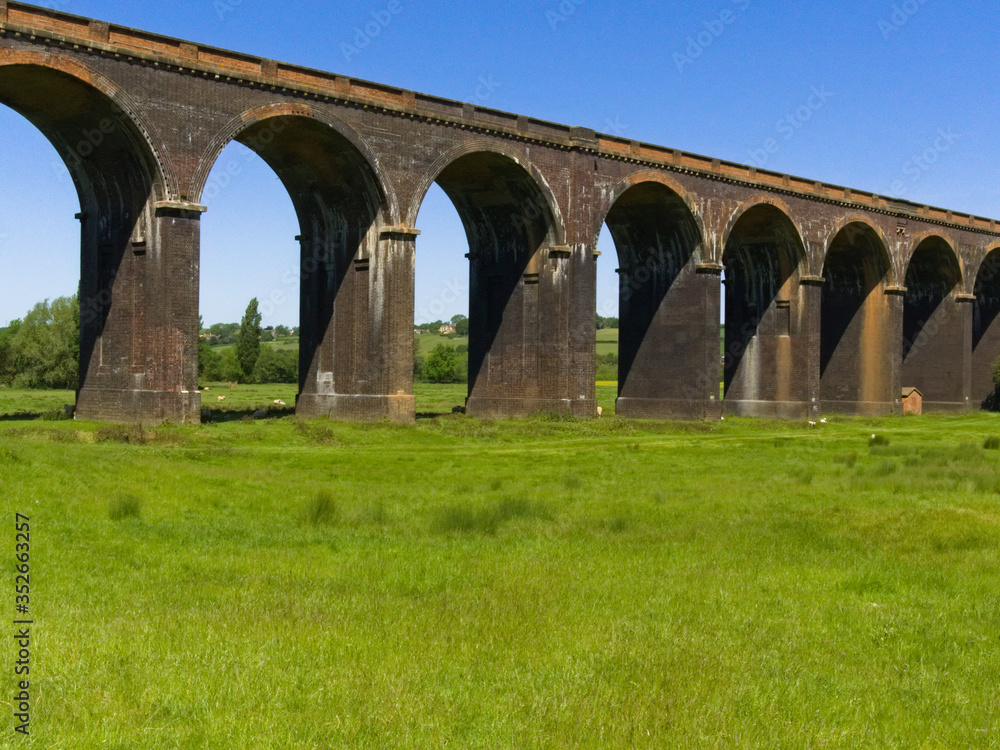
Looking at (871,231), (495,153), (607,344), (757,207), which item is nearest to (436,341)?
(607,344)

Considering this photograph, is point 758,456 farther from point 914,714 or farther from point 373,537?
point 914,714

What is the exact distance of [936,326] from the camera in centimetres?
6031

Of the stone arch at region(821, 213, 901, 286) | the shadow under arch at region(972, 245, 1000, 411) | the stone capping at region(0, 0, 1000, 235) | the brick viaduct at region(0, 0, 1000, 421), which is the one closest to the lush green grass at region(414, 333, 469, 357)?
the shadow under arch at region(972, 245, 1000, 411)

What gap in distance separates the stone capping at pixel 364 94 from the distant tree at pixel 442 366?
56.4m

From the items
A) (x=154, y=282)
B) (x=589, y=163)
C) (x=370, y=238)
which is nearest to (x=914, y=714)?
(x=154, y=282)

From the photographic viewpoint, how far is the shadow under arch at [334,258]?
111 feet

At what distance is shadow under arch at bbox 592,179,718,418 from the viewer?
4425 centimetres

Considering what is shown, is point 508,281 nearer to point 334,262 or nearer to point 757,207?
point 334,262

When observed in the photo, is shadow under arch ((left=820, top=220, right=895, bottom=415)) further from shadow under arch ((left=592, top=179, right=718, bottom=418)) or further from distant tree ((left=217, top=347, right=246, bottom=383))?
distant tree ((left=217, top=347, right=246, bottom=383))

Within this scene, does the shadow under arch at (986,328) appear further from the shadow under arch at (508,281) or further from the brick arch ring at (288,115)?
the brick arch ring at (288,115)

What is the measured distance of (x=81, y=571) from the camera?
10.6 meters

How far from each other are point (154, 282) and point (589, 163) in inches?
662

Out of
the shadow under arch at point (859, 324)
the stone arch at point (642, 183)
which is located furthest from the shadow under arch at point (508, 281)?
the shadow under arch at point (859, 324)

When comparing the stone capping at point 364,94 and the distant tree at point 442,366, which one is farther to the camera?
the distant tree at point 442,366
